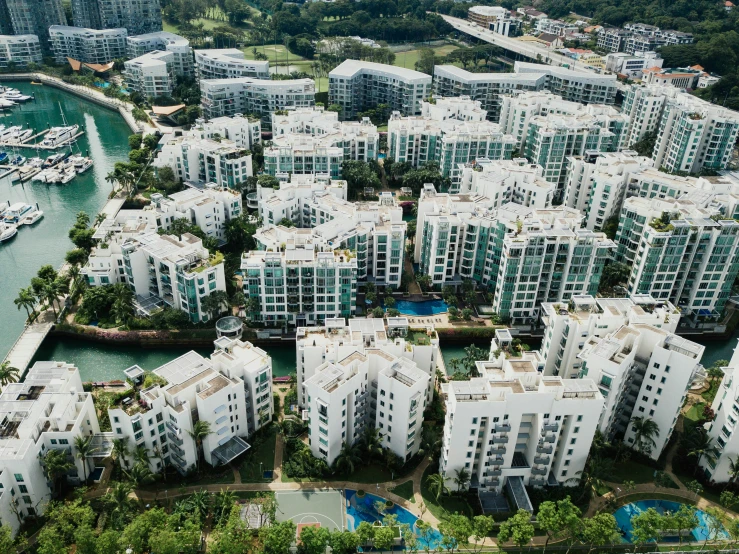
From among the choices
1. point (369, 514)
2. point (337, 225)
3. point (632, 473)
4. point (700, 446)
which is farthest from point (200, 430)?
point (700, 446)

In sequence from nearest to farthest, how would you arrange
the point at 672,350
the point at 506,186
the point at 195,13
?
the point at 672,350, the point at 506,186, the point at 195,13

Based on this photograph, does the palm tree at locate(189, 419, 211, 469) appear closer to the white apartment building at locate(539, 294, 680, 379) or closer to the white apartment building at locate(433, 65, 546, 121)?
the white apartment building at locate(539, 294, 680, 379)

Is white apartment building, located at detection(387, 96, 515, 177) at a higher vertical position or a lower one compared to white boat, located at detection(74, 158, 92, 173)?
higher

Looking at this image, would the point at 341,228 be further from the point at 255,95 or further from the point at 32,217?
the point at 255,95

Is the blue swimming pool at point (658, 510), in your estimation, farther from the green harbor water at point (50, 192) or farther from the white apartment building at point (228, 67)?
the white apartment building at point (228, 67)

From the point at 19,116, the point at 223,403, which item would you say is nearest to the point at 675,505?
the point at 223,403

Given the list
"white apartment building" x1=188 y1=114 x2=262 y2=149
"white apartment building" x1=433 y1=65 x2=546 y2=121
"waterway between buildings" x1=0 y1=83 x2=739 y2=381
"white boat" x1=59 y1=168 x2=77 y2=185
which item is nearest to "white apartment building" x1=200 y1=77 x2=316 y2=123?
"white apartment building" x1=188 y1=114 x2=262 y2=149

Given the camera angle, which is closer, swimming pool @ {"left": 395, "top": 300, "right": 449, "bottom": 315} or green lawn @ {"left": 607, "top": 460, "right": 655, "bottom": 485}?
green lawn @ {"left": 607, "top": 460, "right": 655, "bottom": 485}

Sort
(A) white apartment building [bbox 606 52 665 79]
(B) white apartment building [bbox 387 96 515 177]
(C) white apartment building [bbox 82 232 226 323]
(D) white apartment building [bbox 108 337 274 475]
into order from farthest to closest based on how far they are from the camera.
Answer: (A) white apartment building [bbox 606 52 665 79] → (B) white apartment building [bbox 387 96 515 177] → (C) white apartment building [bbox 82 232 226 323] → (D) white apartment building [bbox 108 337 274 475]

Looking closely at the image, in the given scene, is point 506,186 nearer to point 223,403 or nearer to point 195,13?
point 223,403
